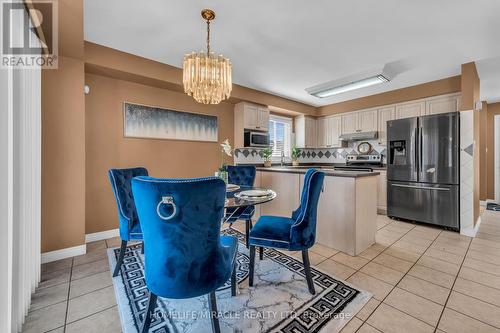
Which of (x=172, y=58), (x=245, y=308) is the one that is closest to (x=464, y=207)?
(x=245, y=308)

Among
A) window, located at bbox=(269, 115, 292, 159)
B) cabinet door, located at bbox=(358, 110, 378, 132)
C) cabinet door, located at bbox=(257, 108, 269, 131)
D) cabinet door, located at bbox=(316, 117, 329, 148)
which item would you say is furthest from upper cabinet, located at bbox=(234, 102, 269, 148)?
cabinet door, located at bbox=(358, 110, 378, 132)

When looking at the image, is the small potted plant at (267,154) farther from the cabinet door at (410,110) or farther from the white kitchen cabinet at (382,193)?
the cabinet door at (410,110)

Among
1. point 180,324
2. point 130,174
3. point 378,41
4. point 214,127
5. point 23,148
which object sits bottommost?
point 180,324

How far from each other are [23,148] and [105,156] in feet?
4.96

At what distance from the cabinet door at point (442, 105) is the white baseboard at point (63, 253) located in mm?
5879

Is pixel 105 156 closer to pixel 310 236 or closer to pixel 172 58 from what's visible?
pixel 172 58

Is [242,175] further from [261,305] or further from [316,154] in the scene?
[316,154]

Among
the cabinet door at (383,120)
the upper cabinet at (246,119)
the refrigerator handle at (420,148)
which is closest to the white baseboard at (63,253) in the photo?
the upper cabinet at (246,119)

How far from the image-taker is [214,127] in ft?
13.4

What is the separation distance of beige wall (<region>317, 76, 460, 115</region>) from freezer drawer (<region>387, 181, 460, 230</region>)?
177 cm

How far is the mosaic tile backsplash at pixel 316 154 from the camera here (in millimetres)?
4508

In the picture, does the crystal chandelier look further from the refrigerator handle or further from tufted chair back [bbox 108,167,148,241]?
the refrigerator handle

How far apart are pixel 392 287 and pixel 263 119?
11.6ft

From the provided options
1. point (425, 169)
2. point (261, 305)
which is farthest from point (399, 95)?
point (261, 305)
